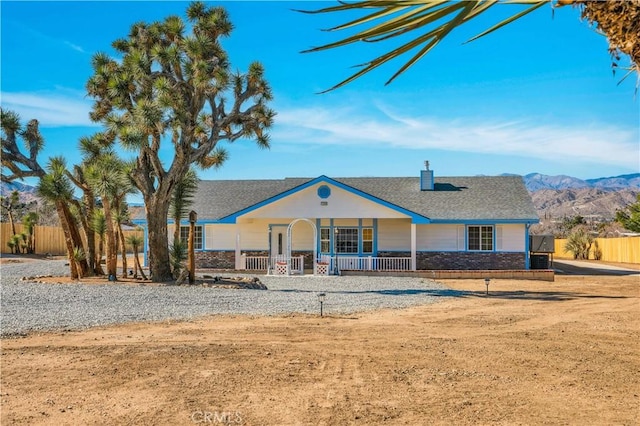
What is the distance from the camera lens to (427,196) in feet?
96.1

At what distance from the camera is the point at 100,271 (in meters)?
21.1

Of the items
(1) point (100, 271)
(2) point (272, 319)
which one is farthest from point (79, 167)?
(2) point (272, 319)

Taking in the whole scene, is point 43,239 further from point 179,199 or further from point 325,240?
point 179,199

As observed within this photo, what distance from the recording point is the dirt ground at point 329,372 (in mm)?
5820

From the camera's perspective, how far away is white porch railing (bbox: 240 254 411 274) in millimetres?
25719

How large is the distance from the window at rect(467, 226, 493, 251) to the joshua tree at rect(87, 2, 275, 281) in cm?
1137

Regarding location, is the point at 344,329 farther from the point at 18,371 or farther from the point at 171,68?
the point at 171,68

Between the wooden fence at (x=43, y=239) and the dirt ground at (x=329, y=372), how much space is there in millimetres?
31509

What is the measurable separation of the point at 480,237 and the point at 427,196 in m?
3.85

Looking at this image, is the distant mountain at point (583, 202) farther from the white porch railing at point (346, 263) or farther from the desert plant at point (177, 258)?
the desert plant at point (177, 258)

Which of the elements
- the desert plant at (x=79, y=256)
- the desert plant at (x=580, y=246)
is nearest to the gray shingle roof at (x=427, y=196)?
the desert plant at (x=79, y=256)

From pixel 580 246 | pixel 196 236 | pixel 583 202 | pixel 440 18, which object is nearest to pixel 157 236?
pixel 196 236

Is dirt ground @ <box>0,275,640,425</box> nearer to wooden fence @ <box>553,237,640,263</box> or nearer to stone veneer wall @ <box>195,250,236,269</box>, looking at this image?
stone veneer wall @ <box>195,250,236,269</box>

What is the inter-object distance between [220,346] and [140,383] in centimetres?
229
